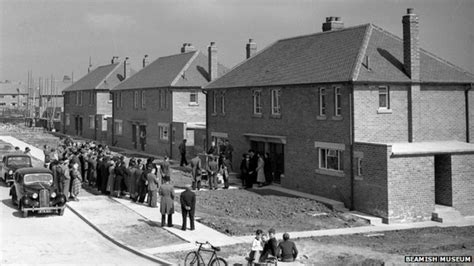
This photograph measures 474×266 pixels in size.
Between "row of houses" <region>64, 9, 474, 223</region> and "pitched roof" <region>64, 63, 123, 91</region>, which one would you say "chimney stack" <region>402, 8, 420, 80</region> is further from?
"pitched roof" <region>64, 63, 123, 91</region>

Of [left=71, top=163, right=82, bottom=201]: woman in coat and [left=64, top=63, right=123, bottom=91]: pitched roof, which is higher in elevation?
[left=64, top=63, right=123, bottom=91]: pitched roof

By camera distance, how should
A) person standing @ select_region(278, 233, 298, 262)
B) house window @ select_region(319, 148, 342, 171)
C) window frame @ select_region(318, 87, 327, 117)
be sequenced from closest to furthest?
person standing @ select_region(278, 233, 298, 262), house window @ select_region(319, 148, 342, 171), window frame @ select_region(318, 87, 327, 117)

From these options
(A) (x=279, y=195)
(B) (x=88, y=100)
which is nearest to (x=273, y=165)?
(A) (x=279, y=195)

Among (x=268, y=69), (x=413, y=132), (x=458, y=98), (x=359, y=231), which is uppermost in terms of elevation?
(x=268, y=69)

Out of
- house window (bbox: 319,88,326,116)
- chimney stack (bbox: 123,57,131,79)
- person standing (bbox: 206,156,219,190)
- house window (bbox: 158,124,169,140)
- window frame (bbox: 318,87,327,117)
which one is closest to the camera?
window frame (bbox: 318,87,327,117)

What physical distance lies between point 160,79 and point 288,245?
111ft

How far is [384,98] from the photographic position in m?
24.2

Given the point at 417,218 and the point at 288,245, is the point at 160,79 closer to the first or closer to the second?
the point at 417,218

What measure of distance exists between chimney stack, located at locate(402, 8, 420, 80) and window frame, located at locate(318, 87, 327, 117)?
383 cm

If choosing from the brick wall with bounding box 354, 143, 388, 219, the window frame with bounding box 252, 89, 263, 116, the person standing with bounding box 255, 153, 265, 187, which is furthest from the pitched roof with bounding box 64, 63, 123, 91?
the brick wall with bounding box 354, 143, 388, 219

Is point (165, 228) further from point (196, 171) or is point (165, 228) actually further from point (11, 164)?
point (11, 164)

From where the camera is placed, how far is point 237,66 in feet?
116

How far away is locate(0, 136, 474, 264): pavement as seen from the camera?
16438mm

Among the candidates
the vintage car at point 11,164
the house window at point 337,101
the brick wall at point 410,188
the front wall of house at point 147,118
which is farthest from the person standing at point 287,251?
the front wall of house at point 147,118
